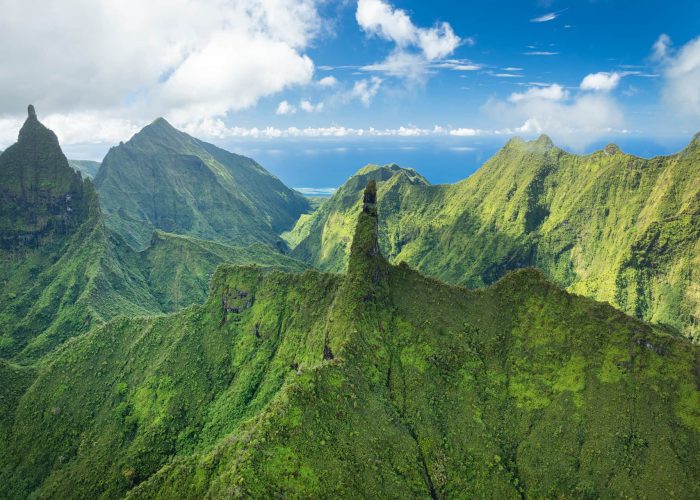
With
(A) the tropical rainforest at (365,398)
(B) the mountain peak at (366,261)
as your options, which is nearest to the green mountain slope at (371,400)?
(A) the tropical rainforest at (365,398)

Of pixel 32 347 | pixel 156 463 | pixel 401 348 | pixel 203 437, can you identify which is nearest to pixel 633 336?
pixel 401 348

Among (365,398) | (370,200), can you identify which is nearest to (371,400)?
(365,398)

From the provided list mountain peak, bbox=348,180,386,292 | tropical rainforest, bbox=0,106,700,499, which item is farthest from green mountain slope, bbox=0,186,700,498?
mountain peak, bbox=348,180,386,292

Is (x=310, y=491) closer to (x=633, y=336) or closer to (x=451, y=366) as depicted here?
(x=451, y=366)

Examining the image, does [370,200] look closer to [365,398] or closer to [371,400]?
[365,398]

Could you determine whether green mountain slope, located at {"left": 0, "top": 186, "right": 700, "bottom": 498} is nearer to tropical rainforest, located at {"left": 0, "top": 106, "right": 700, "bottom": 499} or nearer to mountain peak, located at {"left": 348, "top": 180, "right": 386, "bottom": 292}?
tropical rainforest, located at {"left": 0, "top": 106, "right": 700, "bottom": 499}

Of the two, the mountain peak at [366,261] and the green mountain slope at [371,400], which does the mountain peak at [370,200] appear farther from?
the mountain peak at [366,261]

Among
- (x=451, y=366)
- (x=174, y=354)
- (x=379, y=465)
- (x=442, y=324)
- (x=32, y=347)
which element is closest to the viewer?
(x=379, y=465)

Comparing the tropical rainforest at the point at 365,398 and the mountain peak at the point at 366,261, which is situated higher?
the mountain peak at the point at 366,261
